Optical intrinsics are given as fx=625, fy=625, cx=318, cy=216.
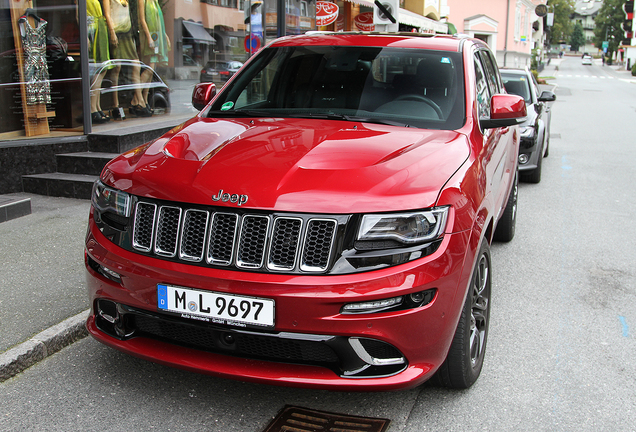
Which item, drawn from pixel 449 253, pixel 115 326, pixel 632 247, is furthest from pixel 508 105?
pixel 632 247

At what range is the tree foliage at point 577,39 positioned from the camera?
17388cm

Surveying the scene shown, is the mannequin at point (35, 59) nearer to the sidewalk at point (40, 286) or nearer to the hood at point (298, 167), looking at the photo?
the sidewalk at point (40, 286)

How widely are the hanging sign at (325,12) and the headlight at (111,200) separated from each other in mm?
Answer: 13659

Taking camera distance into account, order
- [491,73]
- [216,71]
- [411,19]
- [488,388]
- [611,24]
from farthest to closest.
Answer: [611,24] < [411,19] < [216,71] < [491,73] < [488,388]

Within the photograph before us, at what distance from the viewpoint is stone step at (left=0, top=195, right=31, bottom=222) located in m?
6.06

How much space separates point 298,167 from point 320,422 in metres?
1.19

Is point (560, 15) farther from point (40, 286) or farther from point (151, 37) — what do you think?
point (40, 286)

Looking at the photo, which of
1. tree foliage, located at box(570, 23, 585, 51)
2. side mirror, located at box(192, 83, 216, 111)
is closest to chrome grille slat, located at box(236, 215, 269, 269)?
side mirror, located at box(192, 83, 216, 111)

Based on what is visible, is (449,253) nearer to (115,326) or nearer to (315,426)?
(315,426)

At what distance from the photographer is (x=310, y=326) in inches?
99.0

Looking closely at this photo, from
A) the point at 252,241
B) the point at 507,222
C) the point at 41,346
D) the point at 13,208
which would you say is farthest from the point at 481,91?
the point at 13,208

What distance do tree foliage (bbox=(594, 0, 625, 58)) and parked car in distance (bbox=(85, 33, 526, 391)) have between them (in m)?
128

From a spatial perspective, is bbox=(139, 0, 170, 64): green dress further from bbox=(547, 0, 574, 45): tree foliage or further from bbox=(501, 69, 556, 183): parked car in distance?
bbox=(547, 0, 574, 45): tree foliage

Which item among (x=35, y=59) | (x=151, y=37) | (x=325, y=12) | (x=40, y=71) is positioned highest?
(x=325, y=12)
